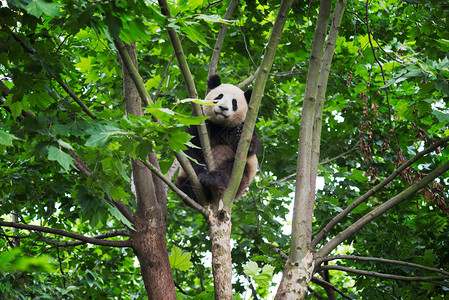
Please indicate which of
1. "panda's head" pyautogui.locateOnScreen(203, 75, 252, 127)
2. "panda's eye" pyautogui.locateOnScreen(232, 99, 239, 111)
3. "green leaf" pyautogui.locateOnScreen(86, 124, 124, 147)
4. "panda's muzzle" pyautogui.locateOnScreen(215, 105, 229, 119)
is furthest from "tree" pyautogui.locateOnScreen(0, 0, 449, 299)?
"panda's muzzle" pyautogui.locateOnScreen(215, 105, 229, 119)

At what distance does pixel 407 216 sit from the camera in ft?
20.7

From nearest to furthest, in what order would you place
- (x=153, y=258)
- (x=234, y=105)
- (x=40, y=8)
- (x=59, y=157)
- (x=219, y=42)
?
(x=40, y=8) → (x=59, y=157) → (x=153, y=258) → (x=219, y=42) → (x=234, y=105)

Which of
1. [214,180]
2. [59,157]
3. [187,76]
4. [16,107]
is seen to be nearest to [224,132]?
[214,180]

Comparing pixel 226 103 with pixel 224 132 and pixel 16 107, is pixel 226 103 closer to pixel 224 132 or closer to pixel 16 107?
pixel 224 132

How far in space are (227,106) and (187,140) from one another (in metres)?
2.63

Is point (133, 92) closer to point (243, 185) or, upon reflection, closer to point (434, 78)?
point (243, 185)

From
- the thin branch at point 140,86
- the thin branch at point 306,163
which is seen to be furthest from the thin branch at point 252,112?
the thin branch at point 306,163

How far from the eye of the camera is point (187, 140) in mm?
2410

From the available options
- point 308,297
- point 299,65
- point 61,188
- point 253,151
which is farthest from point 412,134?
point 61,188

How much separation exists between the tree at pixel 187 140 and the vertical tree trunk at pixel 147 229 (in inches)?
0.4

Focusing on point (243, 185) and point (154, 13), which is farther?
point (243, 185)

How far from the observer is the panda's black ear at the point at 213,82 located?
193 inches

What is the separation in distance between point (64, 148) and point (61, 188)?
2.56 meters

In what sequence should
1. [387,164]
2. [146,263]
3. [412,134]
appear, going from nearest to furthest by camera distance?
1. [146,263]
2. [412,134]
3. [387,164]
